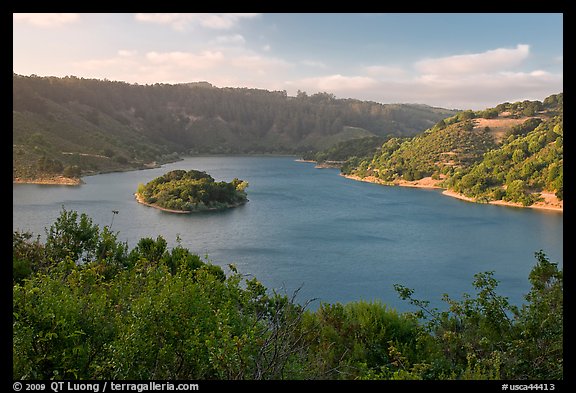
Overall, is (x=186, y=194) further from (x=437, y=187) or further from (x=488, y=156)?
(x=488, y=156)

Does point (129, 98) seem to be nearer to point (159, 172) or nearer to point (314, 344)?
point (159, 172)

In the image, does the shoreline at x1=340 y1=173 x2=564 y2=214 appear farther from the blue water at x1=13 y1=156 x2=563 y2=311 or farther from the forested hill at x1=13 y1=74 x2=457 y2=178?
the forested hill at x1=13 y1=74 x2=457 y2=178

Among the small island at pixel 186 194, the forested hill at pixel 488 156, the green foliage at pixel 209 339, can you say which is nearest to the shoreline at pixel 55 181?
the small island at pixel 186 194

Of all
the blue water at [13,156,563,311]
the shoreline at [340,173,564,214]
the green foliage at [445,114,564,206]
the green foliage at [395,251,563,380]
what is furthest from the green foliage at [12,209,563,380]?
the green foliage at [445,114,564,206]

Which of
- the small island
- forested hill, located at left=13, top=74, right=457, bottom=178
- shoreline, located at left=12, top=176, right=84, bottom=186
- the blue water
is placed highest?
forested hill, located at left=13, top=74, right=457, bottom=178

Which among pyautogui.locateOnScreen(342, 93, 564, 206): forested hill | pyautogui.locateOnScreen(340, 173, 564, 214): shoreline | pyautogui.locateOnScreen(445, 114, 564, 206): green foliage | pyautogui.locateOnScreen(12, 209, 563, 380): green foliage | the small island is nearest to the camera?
pyautogui.locateOnScreen(12, 209, 563, 380): green foliage

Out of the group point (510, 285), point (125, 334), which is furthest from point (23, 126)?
point (125, 334)

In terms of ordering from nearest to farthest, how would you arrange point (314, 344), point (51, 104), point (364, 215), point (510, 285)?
point (314, 344) < point (510, 285) < point (364, 215) < point (51, 104)
